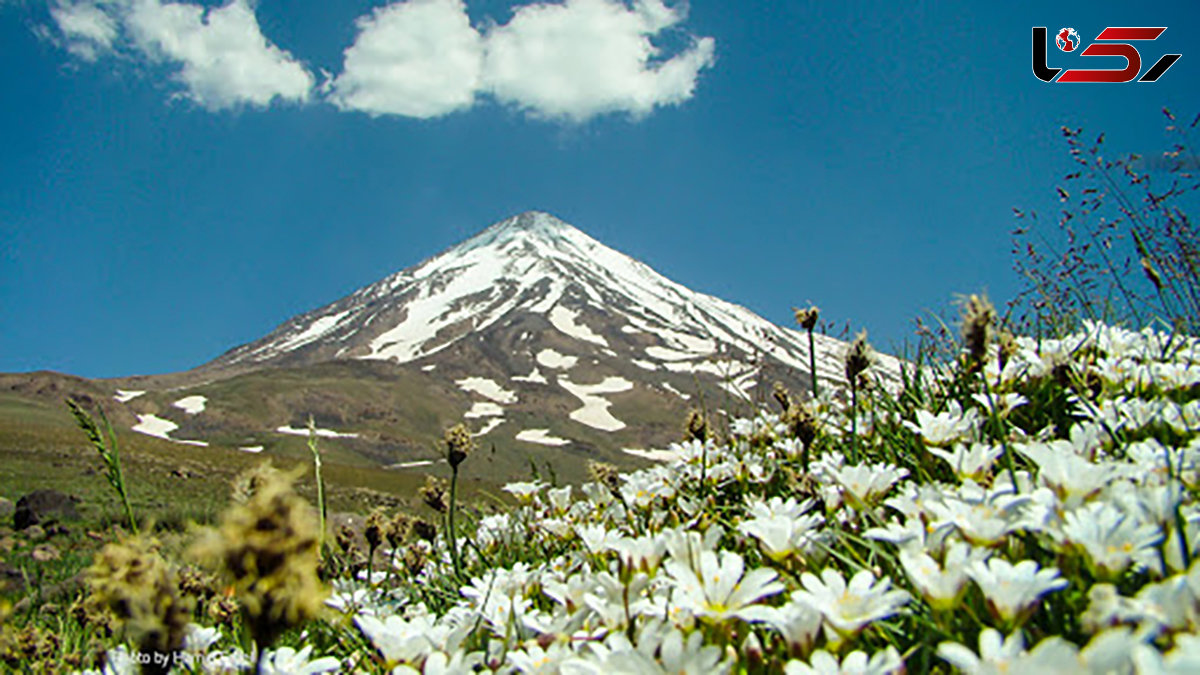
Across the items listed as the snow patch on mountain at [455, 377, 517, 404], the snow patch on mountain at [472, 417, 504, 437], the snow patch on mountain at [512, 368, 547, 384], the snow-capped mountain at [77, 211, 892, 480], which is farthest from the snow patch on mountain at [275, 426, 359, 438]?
the snow patch on mountain at [512, 368, 547, 384]

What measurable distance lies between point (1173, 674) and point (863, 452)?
291 centimetres

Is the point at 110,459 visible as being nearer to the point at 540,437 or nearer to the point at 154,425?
the point at 540,437

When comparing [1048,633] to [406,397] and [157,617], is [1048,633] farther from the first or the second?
[406,397]

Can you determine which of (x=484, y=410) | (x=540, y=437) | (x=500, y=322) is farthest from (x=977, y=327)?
(x=500, y=322)

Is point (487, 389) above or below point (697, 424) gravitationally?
above

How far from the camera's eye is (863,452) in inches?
142

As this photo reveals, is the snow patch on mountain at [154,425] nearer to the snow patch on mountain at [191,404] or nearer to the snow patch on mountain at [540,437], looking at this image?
the snow patch on mountain at [191,404]

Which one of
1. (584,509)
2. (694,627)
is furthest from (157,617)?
(584,509)

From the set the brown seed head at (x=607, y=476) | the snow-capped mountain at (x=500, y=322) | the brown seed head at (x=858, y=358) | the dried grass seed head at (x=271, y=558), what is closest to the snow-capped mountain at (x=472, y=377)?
the snow-capped mountain at (x=500, y=322)

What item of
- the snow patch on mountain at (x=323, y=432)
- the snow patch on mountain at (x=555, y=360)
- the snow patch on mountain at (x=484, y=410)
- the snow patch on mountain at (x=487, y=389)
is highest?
the snow patch on mountain at (x=555, y=360)

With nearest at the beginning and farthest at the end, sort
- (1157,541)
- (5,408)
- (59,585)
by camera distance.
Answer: (1157,541) < (59,585) < (5,408)

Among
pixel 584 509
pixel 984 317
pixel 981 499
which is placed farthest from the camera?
pixel 584 509

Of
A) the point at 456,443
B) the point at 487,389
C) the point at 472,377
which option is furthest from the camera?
the point at 472,377

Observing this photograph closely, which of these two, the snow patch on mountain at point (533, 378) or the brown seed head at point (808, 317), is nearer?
the brown seed head at point (808, 317)
